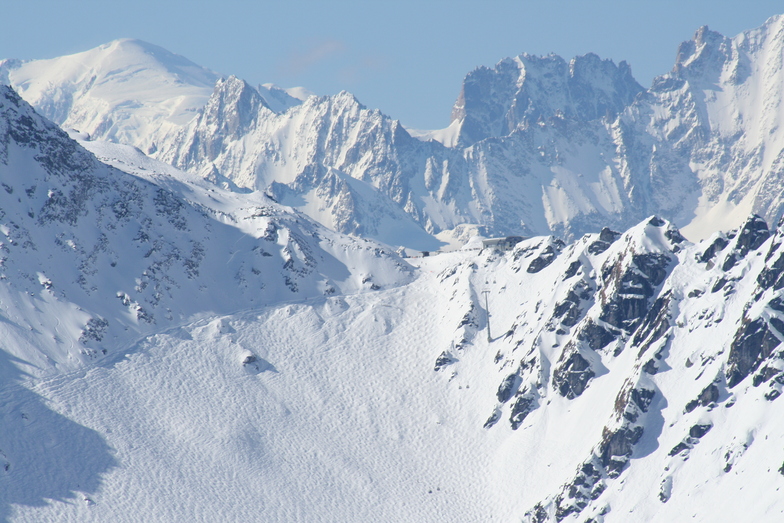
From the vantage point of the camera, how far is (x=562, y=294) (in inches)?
5399

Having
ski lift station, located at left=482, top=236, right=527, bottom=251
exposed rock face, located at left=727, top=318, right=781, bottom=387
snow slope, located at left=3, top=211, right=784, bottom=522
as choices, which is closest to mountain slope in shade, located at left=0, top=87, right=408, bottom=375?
snow slope, located at left=3, top=211, right=784, bottom=522

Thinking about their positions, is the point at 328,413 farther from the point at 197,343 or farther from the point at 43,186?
the point at 43,186

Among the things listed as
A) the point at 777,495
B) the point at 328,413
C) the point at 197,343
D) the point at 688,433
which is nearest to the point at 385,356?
the point at 328,413

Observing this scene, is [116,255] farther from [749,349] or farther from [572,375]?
[749,349]

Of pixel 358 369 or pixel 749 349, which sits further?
pixel 358 369

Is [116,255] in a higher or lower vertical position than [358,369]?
higher

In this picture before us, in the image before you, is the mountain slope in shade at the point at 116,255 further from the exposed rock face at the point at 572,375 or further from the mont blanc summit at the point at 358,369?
the exposed rock face at the point at 572,375

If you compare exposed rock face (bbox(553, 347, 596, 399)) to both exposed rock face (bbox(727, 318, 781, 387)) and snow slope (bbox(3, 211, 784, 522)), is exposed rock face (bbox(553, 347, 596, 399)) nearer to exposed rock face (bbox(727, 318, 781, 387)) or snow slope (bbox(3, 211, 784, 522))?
snow slope (bbox(3, 211, 784, 522))

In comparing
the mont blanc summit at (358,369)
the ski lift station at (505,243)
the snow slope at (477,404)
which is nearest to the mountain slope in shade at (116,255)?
the mont blanc summit at (358,369)

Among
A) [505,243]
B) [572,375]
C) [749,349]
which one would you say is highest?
[505,243]

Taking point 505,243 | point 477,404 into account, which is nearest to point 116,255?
point 477,404

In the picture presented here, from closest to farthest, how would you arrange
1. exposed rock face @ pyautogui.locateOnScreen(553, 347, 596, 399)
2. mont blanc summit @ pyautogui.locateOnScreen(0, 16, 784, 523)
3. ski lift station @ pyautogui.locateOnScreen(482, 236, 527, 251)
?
1. mont blanc summit @ pyautogui.locateOnScreen(0, 16, 784, 523)
2. exposed rock face @ pyautogui.locateOnScreen(553, 347, 596, 399)
3. ski lift station @ pyautogui.locateOnScreen(482, 236, 527, 251)

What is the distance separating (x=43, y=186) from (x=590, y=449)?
286 feet

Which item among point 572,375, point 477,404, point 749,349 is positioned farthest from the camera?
point 477,404
